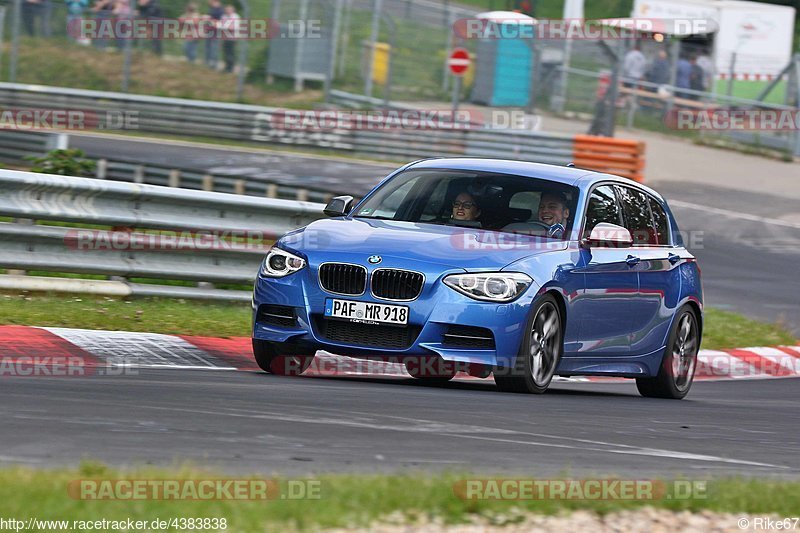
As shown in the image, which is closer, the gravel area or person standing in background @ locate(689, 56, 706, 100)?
the gravel area

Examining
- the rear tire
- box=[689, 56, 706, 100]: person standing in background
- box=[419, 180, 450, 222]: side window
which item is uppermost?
box=[689, 56, 706, 100]: person standing in background

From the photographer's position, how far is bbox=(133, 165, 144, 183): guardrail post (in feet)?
66.4

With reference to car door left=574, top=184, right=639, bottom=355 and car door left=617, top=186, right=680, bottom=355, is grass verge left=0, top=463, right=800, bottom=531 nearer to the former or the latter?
car door left=574, top=184, right=639, bottom=355

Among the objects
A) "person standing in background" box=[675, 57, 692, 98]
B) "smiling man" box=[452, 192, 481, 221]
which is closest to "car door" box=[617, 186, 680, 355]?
"smiling man" box=[452, 192, 481, 221]

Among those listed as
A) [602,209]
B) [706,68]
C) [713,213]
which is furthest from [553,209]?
[706,68]

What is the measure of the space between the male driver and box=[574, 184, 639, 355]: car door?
0.62ft

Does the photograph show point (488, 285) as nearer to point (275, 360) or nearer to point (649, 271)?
point (275, 360)

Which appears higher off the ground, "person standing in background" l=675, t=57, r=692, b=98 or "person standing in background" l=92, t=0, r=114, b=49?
"person standing in background" l=92, t=0, r=114, b=49

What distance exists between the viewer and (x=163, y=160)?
25.8 m

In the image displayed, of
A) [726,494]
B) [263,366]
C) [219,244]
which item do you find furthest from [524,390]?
[219,244]

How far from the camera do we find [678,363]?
11.3 meters

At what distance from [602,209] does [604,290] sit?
659mm

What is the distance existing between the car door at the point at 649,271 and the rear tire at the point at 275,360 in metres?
2.44

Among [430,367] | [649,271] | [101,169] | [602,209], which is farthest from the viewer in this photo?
[101,169]
